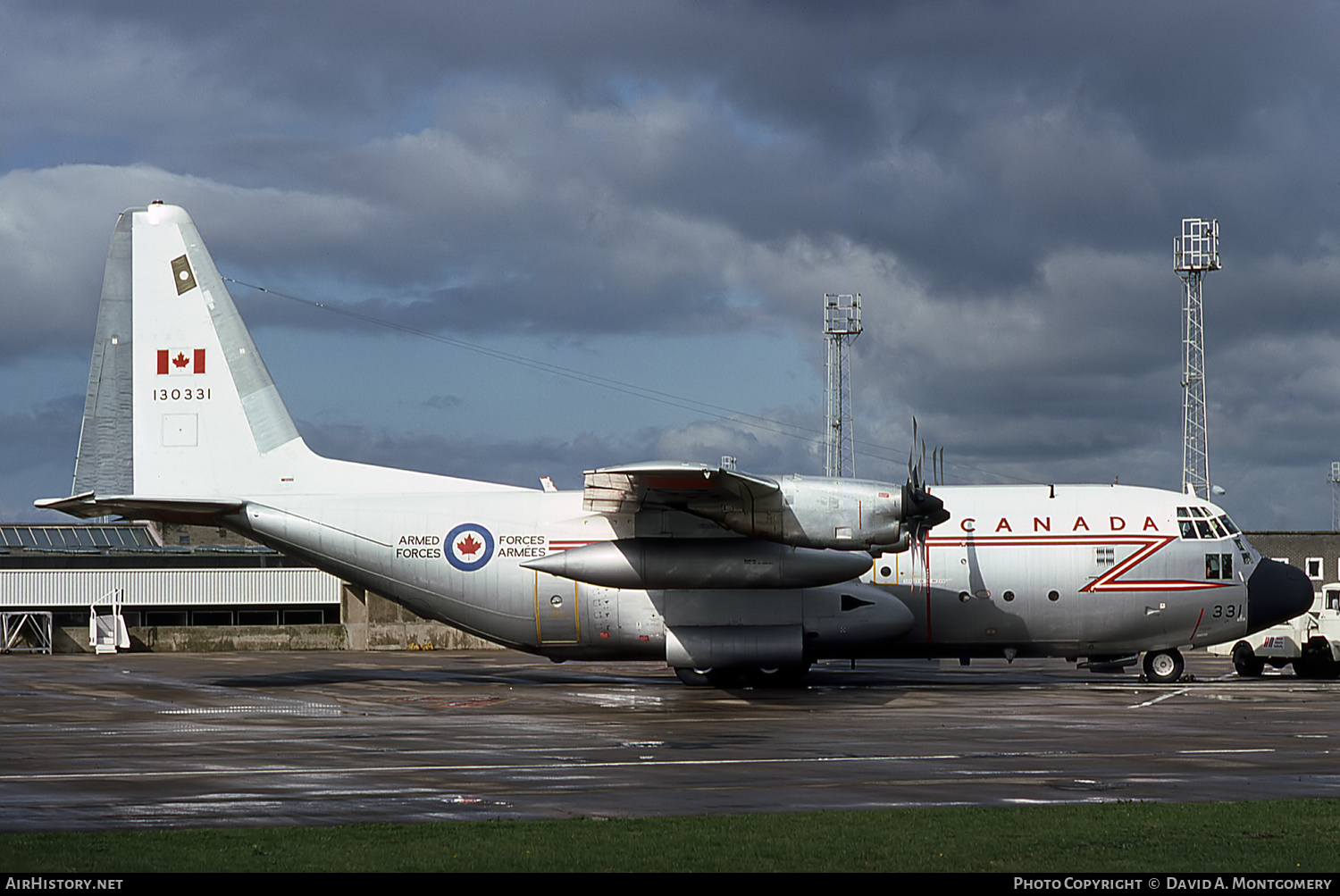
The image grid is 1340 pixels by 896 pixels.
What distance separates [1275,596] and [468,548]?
60.1 feet

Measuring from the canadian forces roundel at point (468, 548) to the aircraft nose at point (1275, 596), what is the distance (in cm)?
1736

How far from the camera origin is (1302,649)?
111ft

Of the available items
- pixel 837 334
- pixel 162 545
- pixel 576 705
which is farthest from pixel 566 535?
pixel 162 545

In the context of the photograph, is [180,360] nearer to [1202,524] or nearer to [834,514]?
[834,514]

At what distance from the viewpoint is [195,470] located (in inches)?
1193

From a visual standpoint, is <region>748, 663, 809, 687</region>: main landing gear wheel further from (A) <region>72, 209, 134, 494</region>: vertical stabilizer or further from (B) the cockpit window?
(A) <region>72, 209, 134, 494</region>: vertical stabilizer

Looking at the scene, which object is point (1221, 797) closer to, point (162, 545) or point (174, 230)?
point (174, 230)

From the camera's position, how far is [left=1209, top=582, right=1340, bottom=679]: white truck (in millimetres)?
33594

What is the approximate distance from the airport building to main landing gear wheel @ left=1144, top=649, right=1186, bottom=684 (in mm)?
26746

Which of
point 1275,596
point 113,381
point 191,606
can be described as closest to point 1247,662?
point 1275,596

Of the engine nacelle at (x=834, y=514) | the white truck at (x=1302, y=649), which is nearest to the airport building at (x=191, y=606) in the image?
the engine nacelle at (x=834, y=514)

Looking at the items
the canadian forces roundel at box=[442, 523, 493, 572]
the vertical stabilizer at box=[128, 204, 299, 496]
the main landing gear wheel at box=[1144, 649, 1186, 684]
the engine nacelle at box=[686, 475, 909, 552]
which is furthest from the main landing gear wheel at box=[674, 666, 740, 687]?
the vertical stabilizer at box=[128, 204, 299, 496]
